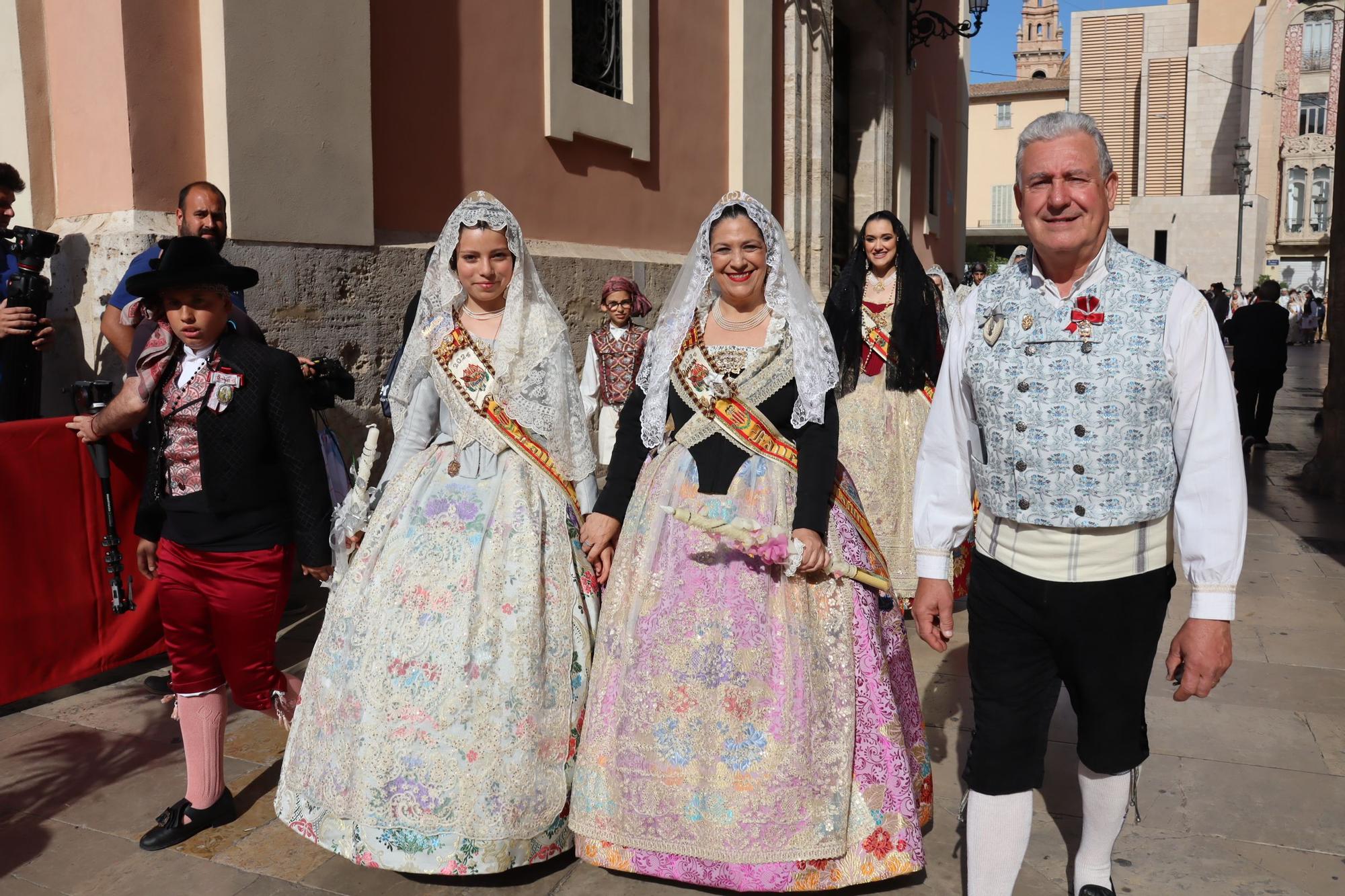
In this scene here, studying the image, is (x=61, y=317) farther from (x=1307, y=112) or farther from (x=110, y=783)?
(x=1307, y=112)

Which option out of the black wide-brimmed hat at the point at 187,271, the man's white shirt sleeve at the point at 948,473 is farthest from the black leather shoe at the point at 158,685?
the man's white shirt sleeve at the point at 948,473

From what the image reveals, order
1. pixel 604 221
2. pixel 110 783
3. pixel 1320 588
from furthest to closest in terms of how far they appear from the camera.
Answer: pixel 604 221
pixel 1320 588
pixel 110 783

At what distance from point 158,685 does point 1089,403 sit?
12.8ft

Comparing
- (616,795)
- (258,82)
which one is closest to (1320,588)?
(616,795)

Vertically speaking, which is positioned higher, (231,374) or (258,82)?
(258,82)

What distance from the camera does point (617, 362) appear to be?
271 inches

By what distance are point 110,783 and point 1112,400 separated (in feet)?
11.1

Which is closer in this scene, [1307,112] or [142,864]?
[142,864]

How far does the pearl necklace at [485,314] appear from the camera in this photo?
345 centimetres

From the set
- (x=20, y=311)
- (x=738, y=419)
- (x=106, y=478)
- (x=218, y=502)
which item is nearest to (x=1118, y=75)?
(x=20, y=311)

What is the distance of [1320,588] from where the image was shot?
20.4 ft

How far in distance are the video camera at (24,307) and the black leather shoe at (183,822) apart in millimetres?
2074

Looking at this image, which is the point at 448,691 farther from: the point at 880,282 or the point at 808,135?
the point at 808,135

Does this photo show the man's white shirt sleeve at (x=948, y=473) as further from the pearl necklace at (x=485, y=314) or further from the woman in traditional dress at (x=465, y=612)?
the pearl necklace at (x=485, y=314)
